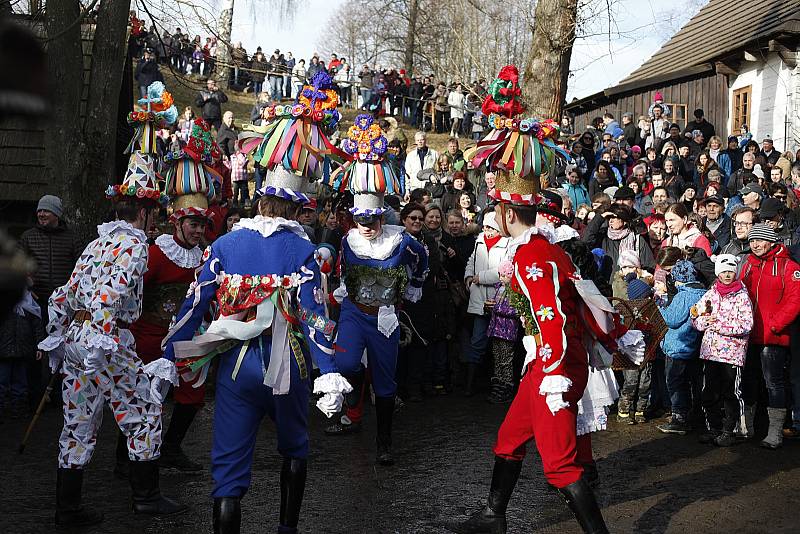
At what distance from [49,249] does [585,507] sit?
21.0 feet

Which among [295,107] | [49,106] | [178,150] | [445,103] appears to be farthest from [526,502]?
[445,103]

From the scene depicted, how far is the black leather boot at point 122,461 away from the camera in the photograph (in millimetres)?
6173

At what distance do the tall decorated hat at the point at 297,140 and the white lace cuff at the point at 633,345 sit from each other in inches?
79.5

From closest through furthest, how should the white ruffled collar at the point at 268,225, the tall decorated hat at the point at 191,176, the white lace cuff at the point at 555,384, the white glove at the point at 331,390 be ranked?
the white glove at the point at 331,390 → the white lace cuff at the point at 555,384 → the white ruffled collar at the point at 268,225 → the tall decorated hat at the point at 191,176

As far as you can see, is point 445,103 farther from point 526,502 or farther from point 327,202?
point 526,502

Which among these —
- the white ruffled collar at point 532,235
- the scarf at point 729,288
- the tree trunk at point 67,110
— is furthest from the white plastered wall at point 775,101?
the white ruffled collar at point 532,235

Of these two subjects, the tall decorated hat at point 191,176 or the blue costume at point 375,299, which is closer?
the tall decorated hat at point 191,176

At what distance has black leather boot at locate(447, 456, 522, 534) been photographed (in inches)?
205

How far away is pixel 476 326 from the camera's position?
33.2 ft

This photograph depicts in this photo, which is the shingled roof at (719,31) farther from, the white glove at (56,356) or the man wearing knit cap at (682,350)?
the white glove at (56,356)

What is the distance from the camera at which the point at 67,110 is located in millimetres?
9312

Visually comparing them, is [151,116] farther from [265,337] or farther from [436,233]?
[436,233]

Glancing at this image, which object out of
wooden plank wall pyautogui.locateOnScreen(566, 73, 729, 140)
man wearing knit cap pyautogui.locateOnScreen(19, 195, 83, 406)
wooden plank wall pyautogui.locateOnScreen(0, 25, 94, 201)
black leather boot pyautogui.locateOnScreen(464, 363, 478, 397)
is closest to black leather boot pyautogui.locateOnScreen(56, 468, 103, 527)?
man wearing knit cap pyautogui.locateOnScreen(19, 195, 83, 406)

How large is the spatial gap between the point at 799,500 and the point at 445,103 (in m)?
23.6
